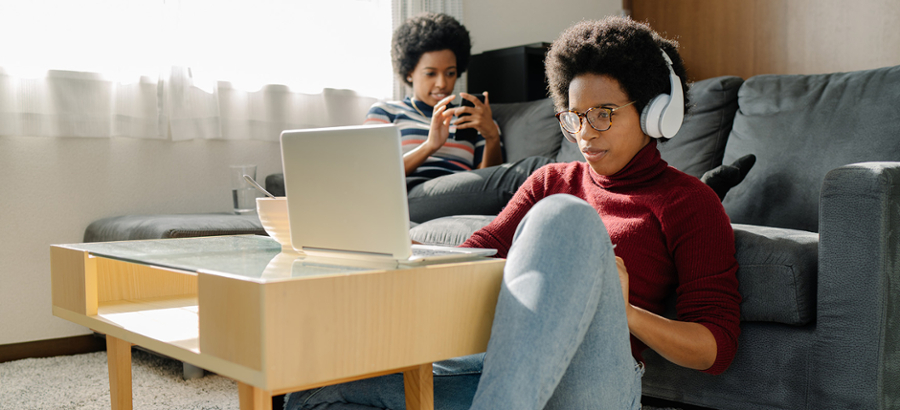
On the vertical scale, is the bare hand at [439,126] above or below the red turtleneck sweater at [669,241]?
above

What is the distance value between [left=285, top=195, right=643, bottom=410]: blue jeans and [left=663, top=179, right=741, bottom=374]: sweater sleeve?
0.71 ft

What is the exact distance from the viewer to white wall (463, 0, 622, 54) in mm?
3254

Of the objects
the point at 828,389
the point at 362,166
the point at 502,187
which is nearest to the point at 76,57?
the point at 502,187

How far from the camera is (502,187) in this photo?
1.98 meters

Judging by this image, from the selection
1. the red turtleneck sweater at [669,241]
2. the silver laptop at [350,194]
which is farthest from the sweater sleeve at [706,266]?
the silver laptop at [350,194]

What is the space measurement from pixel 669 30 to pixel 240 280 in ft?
11.1

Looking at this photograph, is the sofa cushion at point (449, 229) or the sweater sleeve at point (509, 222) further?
the sofa cushion at point (449, 229)

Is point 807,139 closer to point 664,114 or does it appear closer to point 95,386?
point 664,114

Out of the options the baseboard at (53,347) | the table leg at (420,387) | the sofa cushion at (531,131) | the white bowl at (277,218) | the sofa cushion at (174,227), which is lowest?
the baseboard at (53,347)

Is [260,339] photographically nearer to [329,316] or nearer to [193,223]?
[329,316]

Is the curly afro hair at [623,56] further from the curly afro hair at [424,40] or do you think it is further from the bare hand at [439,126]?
the curly afro hair at [424,40]

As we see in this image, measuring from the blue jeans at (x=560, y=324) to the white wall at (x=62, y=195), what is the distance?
1982 millimetres

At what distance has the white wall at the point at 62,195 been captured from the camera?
86.1 inches

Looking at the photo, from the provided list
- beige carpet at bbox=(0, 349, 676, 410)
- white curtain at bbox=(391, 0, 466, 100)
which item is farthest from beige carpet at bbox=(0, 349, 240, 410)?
A: white curtain at bbox=(391, 0, 466, 100)
